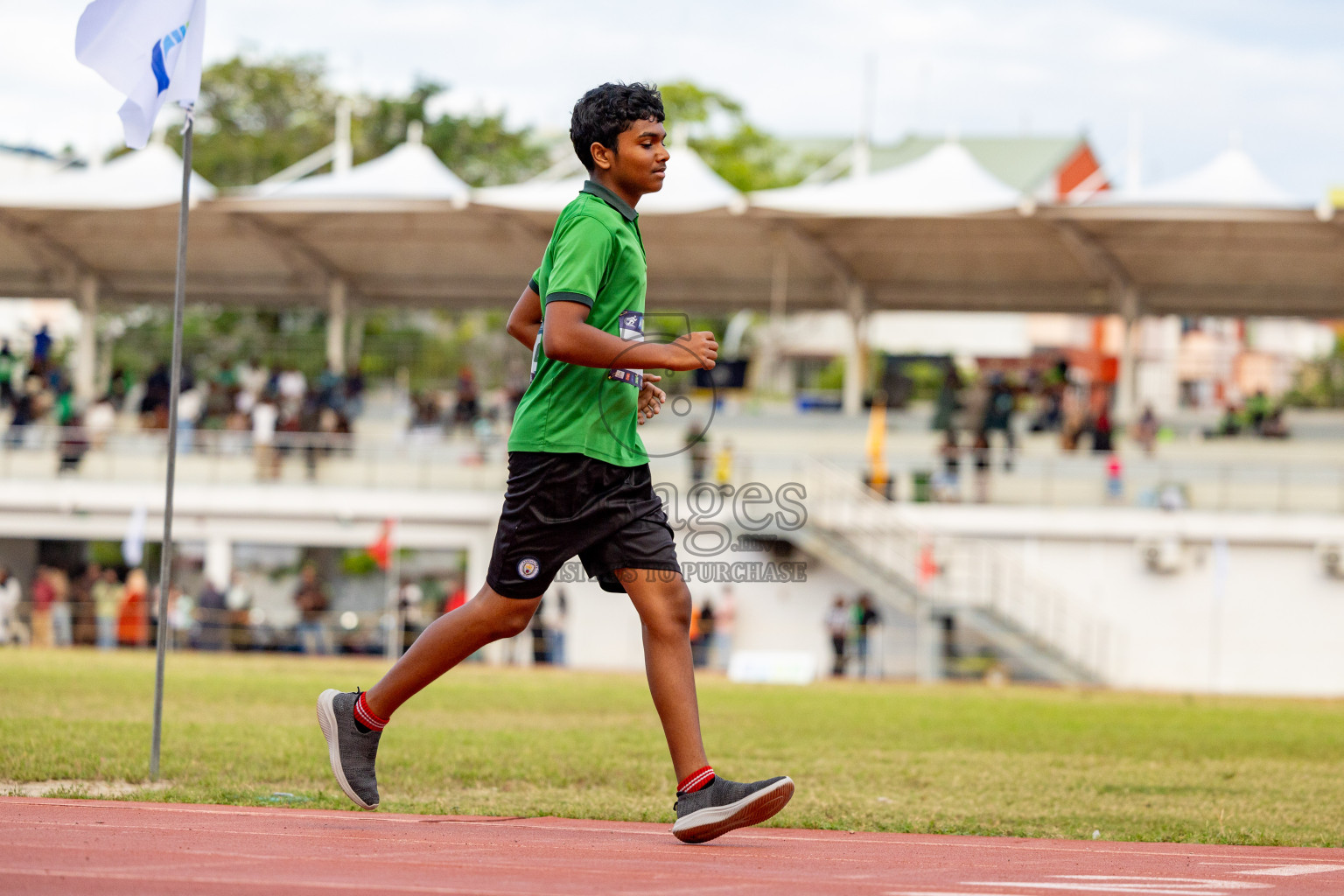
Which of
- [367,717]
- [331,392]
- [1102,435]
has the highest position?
[331,392]

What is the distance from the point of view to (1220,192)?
29.6 m

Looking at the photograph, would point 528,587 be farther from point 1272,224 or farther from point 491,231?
point 491,231

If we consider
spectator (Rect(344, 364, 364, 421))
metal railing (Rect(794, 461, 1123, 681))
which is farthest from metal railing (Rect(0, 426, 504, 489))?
metal railing (Rect(794, 461, 1123, 681))

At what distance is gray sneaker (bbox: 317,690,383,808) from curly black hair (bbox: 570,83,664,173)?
5.62 feet

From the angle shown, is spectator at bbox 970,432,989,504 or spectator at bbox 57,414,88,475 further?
spectator at bbox 57,414,88,475

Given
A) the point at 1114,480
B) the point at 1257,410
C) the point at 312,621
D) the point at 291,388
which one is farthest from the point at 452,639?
the point at 291,388

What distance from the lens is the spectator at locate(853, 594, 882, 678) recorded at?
25297 millimetres

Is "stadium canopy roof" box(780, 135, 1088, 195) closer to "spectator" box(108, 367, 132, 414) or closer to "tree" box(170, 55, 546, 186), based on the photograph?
"tree" box(170, 55, 546, 186)

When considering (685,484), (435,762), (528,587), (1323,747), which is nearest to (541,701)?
(1323,747)

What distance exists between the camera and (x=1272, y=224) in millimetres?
29469

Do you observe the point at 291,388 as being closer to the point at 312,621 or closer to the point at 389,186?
the point at 389,186

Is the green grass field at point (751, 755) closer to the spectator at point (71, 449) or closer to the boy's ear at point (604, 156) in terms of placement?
the boy's ear at point (604, 156)

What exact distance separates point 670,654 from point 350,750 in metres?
0.99

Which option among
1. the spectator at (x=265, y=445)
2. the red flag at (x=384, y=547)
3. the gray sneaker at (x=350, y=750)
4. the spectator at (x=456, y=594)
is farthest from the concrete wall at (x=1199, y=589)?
the gray sneaker at (x=350, y=750)
